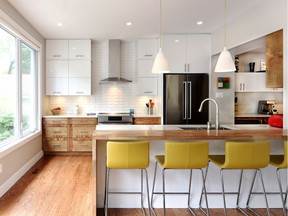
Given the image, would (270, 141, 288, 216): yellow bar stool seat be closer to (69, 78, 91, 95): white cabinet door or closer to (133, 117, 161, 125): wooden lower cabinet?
(133, 117, 161, 125): wooden lower cabinet

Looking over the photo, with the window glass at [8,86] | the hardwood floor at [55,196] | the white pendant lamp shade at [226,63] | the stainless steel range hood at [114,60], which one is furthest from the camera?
the stainless steel range hood at [114,60]

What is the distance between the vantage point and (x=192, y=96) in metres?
5.30

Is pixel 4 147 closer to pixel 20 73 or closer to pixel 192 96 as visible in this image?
pixel 20 73

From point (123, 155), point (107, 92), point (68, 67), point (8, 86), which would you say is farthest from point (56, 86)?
point (123, 155)

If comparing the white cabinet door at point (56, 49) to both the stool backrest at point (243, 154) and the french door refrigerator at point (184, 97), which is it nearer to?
the french door refrigerator at point (184, 97)

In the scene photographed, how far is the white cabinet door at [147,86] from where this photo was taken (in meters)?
5.71

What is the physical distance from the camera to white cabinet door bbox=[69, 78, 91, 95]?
5.73 meters

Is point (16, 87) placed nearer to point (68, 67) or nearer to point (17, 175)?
point (17, 175)

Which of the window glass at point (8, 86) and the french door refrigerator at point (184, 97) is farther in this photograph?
the french door refrigerator at point (184, 97)

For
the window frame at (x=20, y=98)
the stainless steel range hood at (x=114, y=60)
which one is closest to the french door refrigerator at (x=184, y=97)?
the stainless steel range hood at (x=114, y=60)

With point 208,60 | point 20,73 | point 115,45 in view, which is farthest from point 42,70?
point 208,60

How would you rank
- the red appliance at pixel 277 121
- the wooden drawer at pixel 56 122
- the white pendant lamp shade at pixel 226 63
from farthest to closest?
the wooden drawer at pixel 56 122, the red appliance at pixel 277 121, the white pendant lamp shade at pixel 226 63

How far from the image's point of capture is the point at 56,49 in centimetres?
566

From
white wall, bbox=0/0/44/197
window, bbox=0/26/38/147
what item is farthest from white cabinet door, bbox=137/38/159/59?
window, bbox=0/26/38/147
